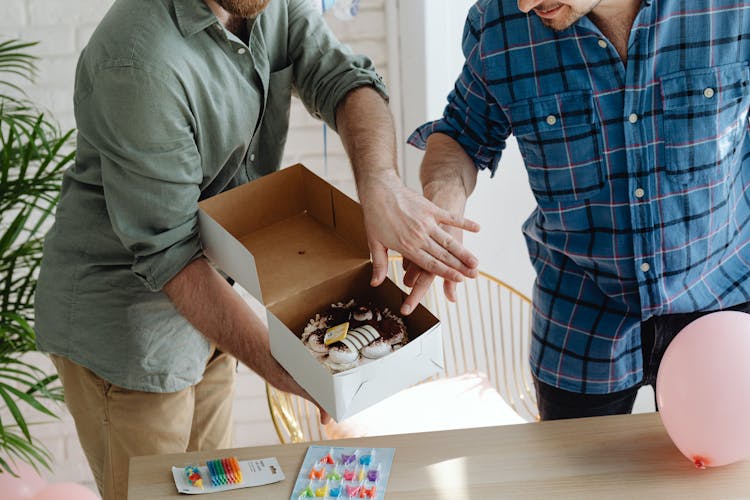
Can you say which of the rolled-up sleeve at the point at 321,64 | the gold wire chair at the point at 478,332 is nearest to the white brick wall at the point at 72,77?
the gold wire chair at the point at 478,332

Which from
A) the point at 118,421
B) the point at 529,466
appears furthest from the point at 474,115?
the point at 118,421

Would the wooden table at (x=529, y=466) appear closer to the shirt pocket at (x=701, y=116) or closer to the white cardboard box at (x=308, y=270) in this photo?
the white cardboard box at (x=308, y=270)

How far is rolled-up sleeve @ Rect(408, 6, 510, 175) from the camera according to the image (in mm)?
1708

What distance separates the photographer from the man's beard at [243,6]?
1.52 m

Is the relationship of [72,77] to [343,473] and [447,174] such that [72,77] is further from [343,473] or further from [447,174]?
[343,473]

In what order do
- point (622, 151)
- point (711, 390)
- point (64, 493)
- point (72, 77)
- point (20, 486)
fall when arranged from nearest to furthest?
1. point (711, 390)
2. point (622, 151)
3. point (64, 493)
4. point (20, 486)
5. point (72, 77)

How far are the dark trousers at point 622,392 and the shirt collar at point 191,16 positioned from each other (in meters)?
0.98

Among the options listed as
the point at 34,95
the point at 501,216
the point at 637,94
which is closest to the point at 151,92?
the point at 637,94

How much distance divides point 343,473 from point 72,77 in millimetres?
1531

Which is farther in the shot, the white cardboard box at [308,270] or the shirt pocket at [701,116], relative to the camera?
the shirt pocket at [701,116]

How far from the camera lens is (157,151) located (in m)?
1.47

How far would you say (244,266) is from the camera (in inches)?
56.3

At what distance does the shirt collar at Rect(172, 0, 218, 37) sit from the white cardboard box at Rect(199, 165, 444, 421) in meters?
0.28

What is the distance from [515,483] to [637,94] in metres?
0.69
